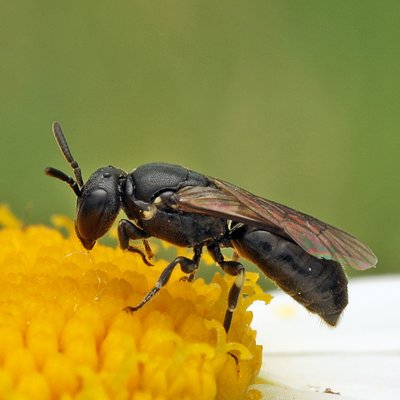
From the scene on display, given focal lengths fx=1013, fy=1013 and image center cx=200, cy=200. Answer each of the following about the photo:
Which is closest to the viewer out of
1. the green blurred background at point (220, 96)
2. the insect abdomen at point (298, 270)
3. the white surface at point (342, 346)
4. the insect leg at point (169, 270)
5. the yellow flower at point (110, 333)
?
the yellow flower at point (110, 333)

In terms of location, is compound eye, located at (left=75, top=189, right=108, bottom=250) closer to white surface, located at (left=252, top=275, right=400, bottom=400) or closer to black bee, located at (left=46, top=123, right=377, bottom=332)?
black bee, located at (left=46, top=123, right=377, bottom=332)

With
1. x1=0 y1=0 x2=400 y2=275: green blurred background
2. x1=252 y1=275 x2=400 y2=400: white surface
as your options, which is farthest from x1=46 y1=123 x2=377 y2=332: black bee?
x1=0 y1=0 x2=400 y2=275: green blurred background

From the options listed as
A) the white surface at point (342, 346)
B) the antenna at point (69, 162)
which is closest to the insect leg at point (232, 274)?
the white surface at point (342, 346)

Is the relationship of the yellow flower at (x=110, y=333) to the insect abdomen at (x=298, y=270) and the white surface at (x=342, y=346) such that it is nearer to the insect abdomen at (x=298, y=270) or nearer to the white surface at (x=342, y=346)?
the insect abdomen at (x=298, y=270)

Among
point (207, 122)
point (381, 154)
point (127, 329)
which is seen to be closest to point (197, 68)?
point (207, 122)

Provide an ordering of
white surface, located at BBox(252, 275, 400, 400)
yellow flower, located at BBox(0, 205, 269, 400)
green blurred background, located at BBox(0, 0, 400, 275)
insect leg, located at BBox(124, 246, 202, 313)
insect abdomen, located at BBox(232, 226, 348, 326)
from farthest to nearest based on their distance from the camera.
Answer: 1. green blurred background, located at BBox(0, 0, 400, 275)
2. white surface, located at BBox(252, 275, 400, 400)
3. insect abdomen, located at BBox(232, 226, 348, 326)
4. insect leg, located at BBox(124, 246, 202, 313)
5. yellow flower, located at BBox(0, 205, 269, 400)

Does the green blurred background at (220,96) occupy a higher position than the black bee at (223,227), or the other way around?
the green blurred background at (220,96)

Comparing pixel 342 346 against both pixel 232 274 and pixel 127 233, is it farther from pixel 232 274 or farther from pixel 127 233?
pixel 127 233

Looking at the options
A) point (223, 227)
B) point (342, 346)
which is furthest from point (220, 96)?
point (223, 227)
